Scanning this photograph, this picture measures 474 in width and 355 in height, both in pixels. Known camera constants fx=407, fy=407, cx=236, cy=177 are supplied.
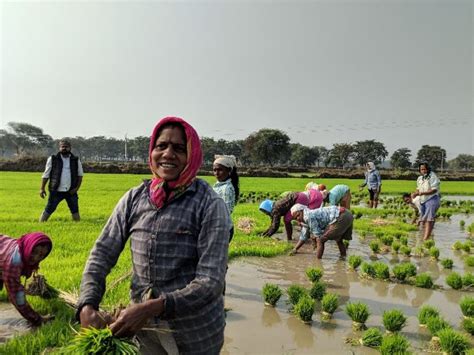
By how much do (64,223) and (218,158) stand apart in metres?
5.83

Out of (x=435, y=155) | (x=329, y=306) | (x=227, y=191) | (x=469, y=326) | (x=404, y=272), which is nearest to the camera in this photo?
(x=469, y=326)

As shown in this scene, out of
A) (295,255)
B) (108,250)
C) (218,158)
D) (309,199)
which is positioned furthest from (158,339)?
(309,199)

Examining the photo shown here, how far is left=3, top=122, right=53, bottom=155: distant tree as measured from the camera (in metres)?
92.4

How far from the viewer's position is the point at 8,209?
455 inches

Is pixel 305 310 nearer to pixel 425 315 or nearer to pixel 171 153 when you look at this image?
pixel 425 315

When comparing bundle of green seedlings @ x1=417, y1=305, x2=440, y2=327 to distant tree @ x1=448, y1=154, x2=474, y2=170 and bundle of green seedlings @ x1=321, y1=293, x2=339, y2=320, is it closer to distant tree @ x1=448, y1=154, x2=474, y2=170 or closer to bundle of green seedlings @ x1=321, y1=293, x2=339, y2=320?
bundle of green seedlings @ x1=321, y1=293, x2=339, y2=320

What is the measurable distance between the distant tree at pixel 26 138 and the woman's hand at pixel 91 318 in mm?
100839

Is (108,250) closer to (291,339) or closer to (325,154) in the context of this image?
(291,339)

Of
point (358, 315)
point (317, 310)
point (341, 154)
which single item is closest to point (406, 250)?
point (317, 310)

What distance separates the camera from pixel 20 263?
363 cm

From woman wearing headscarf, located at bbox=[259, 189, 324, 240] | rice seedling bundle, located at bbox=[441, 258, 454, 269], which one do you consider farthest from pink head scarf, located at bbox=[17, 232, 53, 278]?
rice seedling bundle, located at bbox=[441, 258, 454, 269]

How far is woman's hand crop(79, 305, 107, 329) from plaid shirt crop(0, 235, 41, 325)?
85.3 inches

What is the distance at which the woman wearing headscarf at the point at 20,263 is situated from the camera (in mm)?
3582

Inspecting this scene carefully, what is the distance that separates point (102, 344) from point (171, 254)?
18.2 inches
